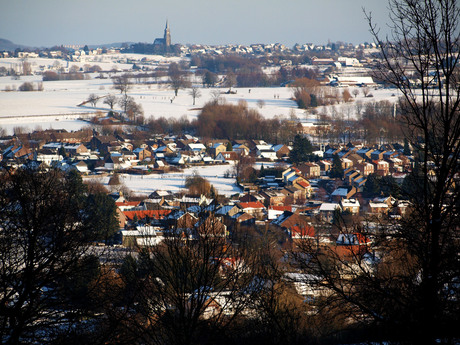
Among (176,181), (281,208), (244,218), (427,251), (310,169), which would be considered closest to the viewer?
(427,251)

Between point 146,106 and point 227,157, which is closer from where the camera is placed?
point 227,157

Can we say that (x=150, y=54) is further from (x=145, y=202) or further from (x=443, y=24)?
(x=443, y=24)

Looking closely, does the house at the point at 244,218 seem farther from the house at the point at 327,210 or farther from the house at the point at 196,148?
the house at the point at 196,148

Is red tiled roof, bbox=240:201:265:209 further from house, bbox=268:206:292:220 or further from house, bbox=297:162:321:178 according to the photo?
house, bbox=297:162:321:178

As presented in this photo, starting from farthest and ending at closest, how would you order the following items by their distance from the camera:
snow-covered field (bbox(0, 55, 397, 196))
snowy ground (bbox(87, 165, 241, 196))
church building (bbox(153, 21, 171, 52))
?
church building (bbox(153, 21, 171, 52)) < snow-covered field (bbox(0, 55, 397, 196)) < snowy ground (bbox(87, 165, 241, 196))

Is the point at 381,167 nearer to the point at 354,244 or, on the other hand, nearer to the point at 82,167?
the point at 82,167

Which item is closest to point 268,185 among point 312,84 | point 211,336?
point 211,336

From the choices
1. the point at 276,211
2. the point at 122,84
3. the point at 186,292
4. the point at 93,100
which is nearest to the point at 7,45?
the point at 122,84

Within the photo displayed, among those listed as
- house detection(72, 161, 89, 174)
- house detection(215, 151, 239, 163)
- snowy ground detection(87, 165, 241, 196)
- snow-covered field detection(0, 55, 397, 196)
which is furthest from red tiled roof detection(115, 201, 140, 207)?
house detection(215, 151, 239, 163)
